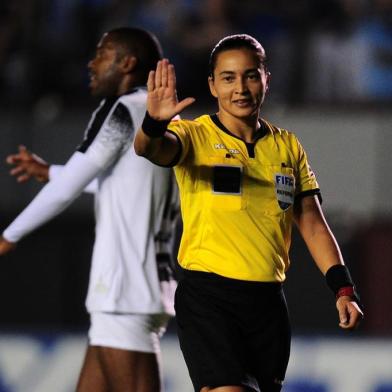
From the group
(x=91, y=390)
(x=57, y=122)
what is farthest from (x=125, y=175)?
(x=57, y=122)

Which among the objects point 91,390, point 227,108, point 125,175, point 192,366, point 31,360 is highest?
point 227,108

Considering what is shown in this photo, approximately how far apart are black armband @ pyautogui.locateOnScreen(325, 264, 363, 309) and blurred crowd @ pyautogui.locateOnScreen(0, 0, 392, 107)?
4.97 m

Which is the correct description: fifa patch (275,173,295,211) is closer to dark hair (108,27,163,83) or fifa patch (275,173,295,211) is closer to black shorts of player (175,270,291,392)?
black shorts of player (175,270,291,392)

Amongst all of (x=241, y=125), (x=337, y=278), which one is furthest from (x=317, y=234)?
(x=241, y=125)

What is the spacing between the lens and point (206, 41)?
10.3m

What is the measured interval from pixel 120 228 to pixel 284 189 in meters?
1.13

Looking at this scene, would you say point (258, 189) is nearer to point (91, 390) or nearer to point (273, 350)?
point (273, 350)

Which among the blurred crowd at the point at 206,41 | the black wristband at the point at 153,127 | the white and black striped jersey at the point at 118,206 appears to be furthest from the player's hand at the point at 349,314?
the blurred crowd at the point at 206,41

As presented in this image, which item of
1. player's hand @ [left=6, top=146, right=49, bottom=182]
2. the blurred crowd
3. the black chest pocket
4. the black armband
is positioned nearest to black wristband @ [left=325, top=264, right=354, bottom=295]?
the black armband

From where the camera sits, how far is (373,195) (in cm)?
1008

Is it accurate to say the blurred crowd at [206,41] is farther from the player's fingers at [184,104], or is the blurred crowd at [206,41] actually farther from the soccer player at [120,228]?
the player's fingers at [184,104]

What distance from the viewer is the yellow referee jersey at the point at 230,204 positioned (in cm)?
498

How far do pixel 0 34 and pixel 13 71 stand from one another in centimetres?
39

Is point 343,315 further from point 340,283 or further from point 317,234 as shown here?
point 317,234
